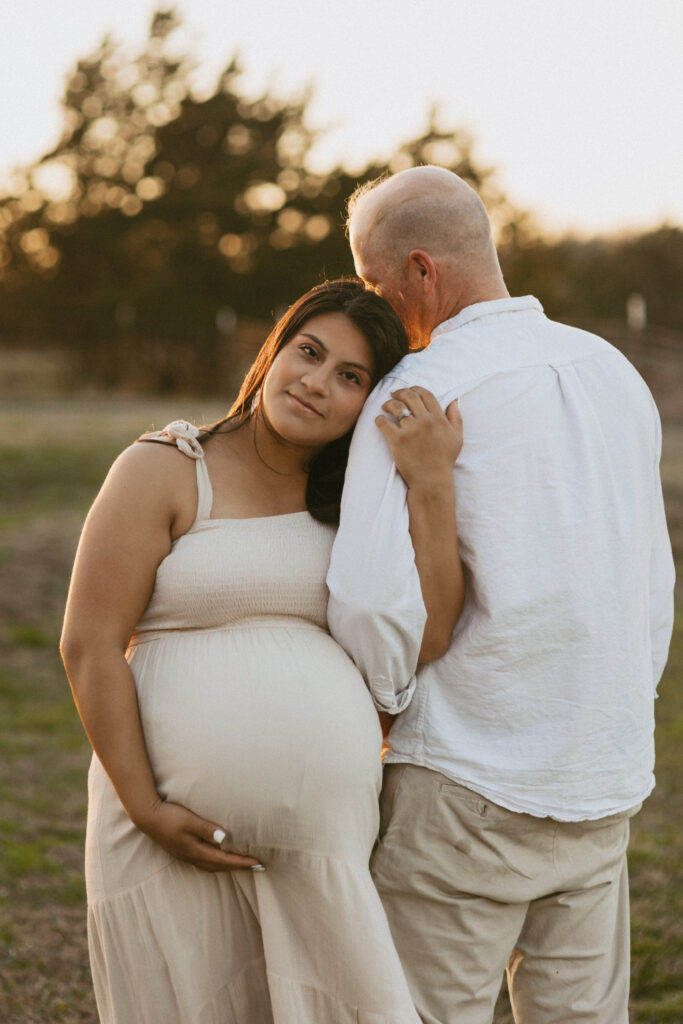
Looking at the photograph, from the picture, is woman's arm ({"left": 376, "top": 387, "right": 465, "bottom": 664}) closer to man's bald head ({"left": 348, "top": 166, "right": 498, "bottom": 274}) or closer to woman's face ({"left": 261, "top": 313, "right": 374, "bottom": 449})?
woman's face ({"left": 261, "top": 313, "right": 374, "bottom": 449})

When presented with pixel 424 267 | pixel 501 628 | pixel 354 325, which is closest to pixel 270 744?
pixel 501 628

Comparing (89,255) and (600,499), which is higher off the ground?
(89,255)

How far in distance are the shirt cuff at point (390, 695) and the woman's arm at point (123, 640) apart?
1.38ft

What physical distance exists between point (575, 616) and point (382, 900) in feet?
2.42

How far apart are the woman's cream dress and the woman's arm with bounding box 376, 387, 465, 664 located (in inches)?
10.7

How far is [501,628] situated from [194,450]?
772 mm

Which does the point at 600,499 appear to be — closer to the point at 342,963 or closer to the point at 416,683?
the point at 416,683

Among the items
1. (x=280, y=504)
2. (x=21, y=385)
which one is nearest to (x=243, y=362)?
(x=21, y=385)

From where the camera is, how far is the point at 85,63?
100 feet

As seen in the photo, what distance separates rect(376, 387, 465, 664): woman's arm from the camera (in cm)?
219

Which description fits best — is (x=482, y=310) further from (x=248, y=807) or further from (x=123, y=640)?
(x=248, y=807)

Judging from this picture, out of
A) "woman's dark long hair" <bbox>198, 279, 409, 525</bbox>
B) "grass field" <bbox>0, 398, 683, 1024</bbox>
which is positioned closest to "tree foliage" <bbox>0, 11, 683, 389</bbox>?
"grass field" <bbox>0, 398, 683, 1024</bbox>

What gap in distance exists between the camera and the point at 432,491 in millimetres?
2193

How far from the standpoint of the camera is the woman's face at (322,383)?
2467mm
